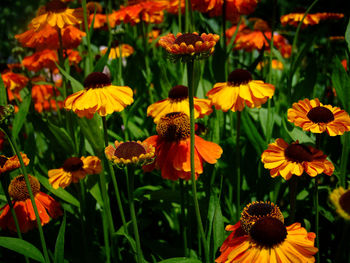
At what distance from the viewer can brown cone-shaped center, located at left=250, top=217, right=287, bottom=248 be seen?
0.73 meters

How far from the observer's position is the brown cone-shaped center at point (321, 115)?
1018mm

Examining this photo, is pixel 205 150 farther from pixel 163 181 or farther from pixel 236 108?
pixel 163 181

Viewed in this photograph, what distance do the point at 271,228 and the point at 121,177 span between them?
0.96m

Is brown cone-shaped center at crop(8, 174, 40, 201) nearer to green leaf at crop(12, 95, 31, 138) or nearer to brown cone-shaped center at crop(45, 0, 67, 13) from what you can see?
green leaf at crop(12, 95, 31, 138)

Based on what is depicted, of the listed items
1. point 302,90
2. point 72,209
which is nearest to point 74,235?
point 72,209

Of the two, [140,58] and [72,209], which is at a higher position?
[140,58]

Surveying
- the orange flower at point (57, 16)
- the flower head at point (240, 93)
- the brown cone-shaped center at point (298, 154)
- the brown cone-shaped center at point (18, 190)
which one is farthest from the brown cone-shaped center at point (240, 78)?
the brown cone-shaped center at point (18, 190)

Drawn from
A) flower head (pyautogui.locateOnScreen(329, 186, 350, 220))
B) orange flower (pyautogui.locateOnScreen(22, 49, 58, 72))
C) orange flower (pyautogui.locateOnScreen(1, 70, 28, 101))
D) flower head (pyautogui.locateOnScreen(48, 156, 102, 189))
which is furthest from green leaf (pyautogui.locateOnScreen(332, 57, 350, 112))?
orange flower (pyautogui.locateOnScreen(1, 70, 28, 101))

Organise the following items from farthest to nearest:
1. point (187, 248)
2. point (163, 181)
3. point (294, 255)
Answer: point (163, 181)
point (187, 248)
point (294, 255)

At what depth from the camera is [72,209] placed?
143cm

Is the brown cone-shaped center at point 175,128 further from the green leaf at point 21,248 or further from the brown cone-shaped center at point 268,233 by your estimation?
the green leaf at point 21,248

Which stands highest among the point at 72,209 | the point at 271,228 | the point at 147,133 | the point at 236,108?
the point at 236,108

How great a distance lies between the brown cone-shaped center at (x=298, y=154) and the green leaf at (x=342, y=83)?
1.40ft

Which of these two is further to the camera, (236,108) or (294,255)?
(236,108)
